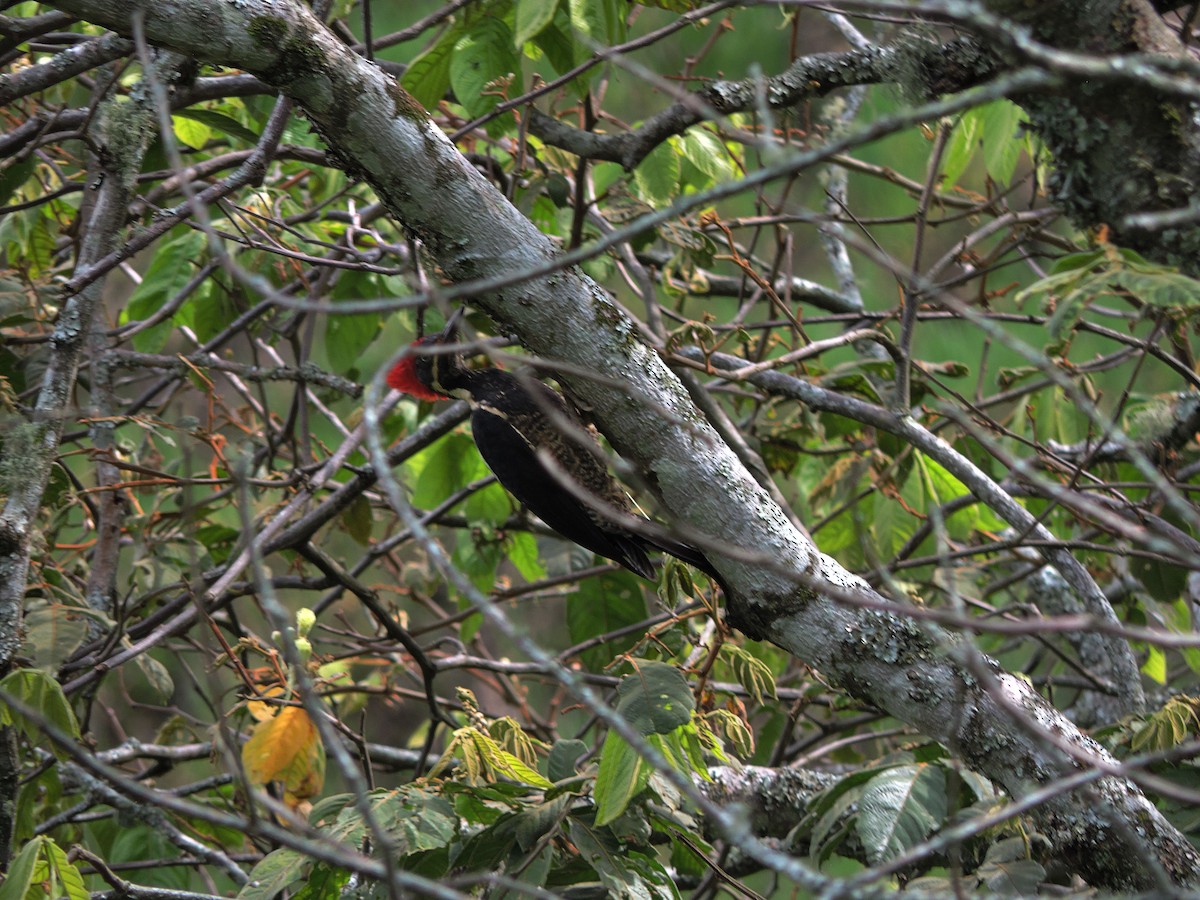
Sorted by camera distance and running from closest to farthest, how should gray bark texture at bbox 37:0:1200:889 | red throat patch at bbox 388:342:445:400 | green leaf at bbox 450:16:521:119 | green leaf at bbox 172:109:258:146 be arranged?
gray bark texture at bbox 37:0:1200:889 → green leaf at bbox 450:16:521:119 → green leaf at bbox 172:109:258:146 → red throat patch at bbox 388:342:445:400

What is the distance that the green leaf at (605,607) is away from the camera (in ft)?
8.95

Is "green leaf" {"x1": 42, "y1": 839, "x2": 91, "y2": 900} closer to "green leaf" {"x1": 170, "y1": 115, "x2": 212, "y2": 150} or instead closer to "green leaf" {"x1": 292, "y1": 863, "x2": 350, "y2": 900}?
"green leaf" {"x1": 292, "y1": 863, "x2": 350, "y2": 900}

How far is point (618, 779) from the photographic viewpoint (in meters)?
1.45

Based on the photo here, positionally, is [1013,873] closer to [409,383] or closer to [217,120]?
[409,383]

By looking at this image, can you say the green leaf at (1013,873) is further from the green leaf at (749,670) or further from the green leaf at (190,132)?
the green leaf at (190,132)

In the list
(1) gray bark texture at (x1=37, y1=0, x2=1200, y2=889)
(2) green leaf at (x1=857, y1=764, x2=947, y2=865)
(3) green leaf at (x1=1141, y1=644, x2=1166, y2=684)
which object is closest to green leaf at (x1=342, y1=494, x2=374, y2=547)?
(1) gray bark texture at (x1=37, y1=0, x2=1200, y2=889)

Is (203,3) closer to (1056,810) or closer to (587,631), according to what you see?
(1056,810)

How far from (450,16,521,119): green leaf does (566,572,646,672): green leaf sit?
1304 millimetres

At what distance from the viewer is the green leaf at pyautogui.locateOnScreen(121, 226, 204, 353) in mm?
2432

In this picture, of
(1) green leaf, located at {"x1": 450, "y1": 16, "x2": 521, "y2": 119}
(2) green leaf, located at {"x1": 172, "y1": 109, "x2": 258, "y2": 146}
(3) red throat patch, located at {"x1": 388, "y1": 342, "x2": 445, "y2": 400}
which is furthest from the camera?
(3) red throat patch, located at {"x1": 388, "y1": 342, "x2": 445, "y2": 400}

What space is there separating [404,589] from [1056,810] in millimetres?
2142

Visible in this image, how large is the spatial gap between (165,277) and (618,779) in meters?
1.72

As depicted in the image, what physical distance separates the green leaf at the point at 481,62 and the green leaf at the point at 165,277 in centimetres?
85

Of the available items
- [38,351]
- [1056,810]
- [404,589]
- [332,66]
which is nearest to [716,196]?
[332,66]
